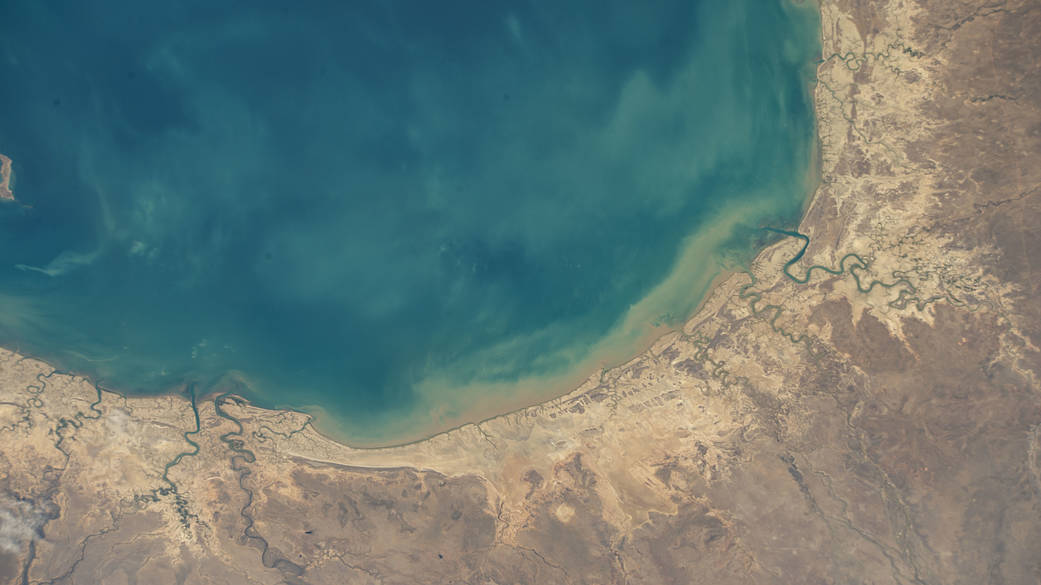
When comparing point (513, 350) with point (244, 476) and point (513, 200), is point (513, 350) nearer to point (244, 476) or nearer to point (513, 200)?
point (513, 200)

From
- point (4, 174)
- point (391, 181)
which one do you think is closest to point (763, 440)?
point (391, 181)

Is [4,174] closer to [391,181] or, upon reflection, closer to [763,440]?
[391,181]

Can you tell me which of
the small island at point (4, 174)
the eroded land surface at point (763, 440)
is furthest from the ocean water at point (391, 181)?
the eroded land surface at point (763, 440)

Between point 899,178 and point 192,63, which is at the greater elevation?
point 192,63

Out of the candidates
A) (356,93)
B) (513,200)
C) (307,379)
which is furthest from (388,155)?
(307,379)

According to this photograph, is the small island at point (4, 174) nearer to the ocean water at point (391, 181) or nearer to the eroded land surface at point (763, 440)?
the ocean water at point (391, 181)

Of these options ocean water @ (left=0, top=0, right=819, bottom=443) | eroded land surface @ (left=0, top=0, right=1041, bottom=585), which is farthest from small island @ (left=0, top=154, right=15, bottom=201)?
eroded land surface @ (left=0, top=0, right=1041, bottom=585)
